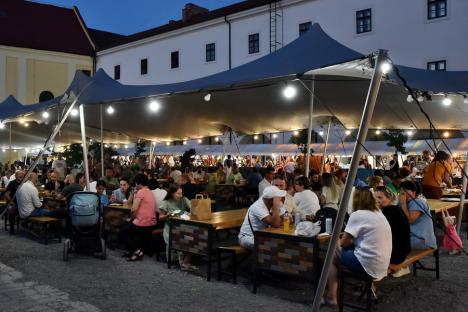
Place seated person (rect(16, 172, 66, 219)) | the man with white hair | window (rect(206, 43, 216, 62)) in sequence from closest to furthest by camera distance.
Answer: the man with white hair → seated person (rect(16, 172, 66, 219)) → window (rect(206, 43, 216, 62))

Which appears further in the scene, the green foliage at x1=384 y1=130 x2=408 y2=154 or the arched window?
the arched window

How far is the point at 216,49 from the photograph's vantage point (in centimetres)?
3334

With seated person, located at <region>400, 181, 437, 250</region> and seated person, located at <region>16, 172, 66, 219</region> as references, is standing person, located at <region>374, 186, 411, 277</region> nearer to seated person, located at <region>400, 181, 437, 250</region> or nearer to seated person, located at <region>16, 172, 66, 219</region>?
seated person, located at <region>400, 181, 437, 250</region>

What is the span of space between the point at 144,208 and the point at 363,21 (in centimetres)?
2249

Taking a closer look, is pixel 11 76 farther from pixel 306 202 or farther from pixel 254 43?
pixel 306 202

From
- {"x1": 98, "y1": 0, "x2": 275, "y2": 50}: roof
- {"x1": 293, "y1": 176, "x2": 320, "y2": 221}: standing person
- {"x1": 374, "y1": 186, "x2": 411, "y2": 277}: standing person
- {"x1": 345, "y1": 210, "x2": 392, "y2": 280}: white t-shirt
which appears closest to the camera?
{"x1": 345, "y1": 210, "x2": 392, "y2": 280}: white t-shirt

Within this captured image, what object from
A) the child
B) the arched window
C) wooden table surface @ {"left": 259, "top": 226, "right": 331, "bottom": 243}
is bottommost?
the child

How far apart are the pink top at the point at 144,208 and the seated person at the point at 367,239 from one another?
349 cm

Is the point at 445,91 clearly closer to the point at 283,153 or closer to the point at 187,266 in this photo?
the point at 187,266

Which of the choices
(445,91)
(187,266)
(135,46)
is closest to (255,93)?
(445,91)

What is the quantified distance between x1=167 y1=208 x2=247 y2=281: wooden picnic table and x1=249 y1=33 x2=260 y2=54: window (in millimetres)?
25260

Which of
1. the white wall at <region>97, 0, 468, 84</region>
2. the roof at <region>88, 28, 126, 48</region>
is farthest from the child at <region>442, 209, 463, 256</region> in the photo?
the roof at <region>88, 28, 126, 48</region>

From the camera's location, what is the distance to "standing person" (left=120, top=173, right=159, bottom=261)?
7.39 metres

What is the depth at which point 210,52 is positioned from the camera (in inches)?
1332
